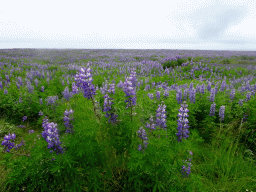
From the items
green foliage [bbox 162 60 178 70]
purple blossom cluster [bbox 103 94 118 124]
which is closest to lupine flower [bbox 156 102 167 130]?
purple blossom cluster [bbox 103 94 118 124]

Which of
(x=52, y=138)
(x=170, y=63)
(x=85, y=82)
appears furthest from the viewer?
(x=170, y=63)

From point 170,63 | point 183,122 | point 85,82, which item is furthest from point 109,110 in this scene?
point 170,63

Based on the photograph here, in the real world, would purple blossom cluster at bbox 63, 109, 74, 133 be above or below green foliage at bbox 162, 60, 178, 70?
below

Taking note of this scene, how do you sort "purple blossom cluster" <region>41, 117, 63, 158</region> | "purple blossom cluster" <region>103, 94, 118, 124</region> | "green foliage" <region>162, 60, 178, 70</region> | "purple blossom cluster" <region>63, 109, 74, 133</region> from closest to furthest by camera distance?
"purple blossom cluster" <region>41, 117, 63, 158</region> → "purple blossom cluster" <region>103, 94, 118, 124</region> → "purple blossom cluster" <region>63, 109, 74, 133</region> → "green foliage" <region>162, 60, 178, 70</region>

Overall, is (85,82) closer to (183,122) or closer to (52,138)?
(52,138)

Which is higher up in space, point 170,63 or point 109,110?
point 170,63

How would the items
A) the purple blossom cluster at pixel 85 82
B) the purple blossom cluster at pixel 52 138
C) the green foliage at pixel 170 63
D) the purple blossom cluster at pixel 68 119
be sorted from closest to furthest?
1. the purple blossom cluster at pixel 52 138
2. the purple blossom cluster at pixel 85 82
3. the purple blossom cluster at pixel 68 119
4. the green foliage at pixel 170 63

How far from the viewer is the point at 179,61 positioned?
15.8m

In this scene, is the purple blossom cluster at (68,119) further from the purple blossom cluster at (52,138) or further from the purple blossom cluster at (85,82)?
the purple blossom cluster at (85,82)

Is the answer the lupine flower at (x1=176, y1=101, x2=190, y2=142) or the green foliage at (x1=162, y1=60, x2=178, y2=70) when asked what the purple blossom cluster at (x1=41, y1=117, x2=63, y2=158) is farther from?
the green foliage at (x1=162, y1=60, x2=178, y2=70)

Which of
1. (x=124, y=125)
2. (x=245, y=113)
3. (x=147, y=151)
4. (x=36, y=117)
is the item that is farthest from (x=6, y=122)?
(x=245, y=113)

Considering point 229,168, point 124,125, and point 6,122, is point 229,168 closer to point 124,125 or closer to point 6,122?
point 124,125

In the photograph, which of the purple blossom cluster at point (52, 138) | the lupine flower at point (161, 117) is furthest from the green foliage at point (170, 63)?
the purple blossom cluster at point (52, 138)

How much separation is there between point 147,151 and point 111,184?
1.10 m
